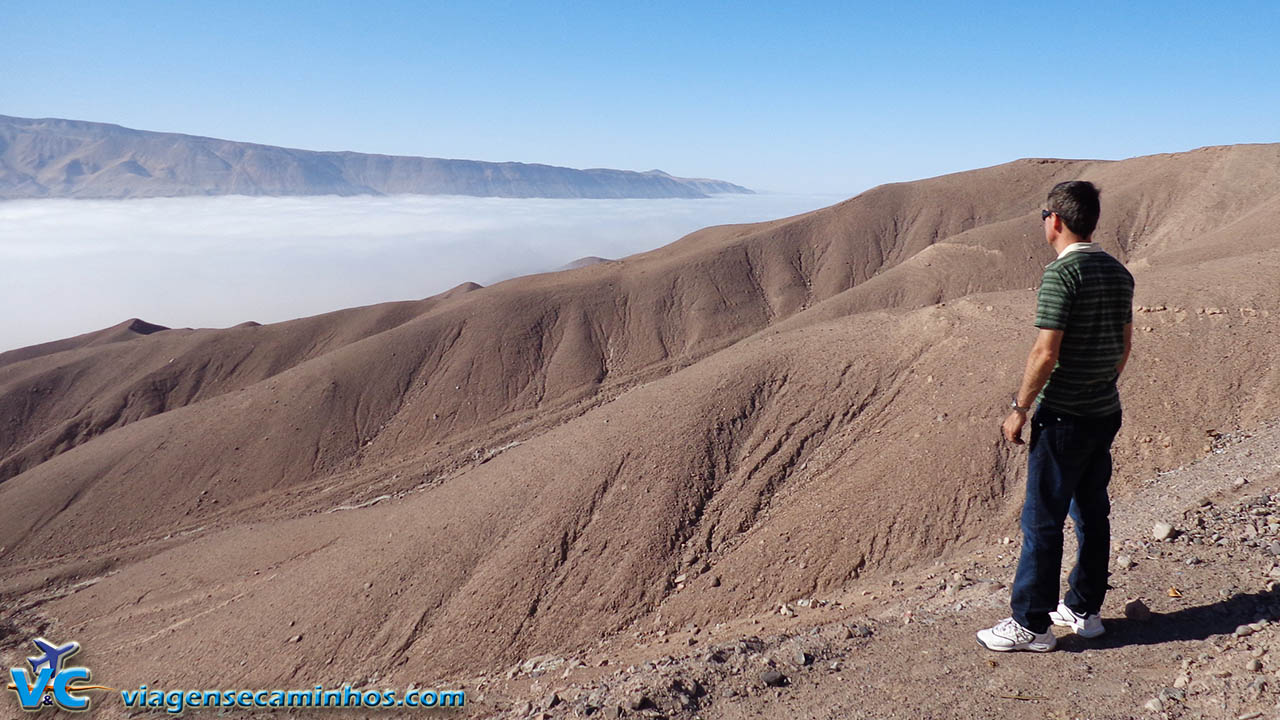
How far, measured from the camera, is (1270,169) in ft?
89.8

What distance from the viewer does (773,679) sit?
4402 millimetres

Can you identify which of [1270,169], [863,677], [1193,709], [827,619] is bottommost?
[827,619]

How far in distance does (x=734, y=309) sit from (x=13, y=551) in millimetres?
23956

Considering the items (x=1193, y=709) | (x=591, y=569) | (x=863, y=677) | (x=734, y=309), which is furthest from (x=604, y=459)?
(x=734, y=309)

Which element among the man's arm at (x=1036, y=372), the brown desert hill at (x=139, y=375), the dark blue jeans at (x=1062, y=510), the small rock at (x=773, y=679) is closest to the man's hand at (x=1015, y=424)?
the man's arm at (x=1036, y=372)

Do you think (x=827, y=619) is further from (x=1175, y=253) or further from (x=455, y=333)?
(x=455, y=333)

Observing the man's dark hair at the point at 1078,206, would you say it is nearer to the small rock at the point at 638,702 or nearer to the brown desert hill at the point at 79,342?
the small rock at the point at 638,702

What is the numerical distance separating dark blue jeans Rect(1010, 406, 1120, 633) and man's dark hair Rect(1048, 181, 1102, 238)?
966 millimetres

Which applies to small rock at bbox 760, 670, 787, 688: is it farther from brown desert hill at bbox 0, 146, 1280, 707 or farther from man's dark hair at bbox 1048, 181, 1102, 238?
brown desert hill at bbox 0, 146, 1280, 707

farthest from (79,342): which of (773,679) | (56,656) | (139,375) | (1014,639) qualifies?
(1014,639)

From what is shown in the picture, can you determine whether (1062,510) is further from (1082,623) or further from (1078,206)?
(1078,206)

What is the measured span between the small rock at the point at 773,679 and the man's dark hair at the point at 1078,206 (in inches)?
118

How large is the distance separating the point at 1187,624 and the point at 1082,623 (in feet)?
1.84

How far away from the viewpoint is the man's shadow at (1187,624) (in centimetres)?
396
